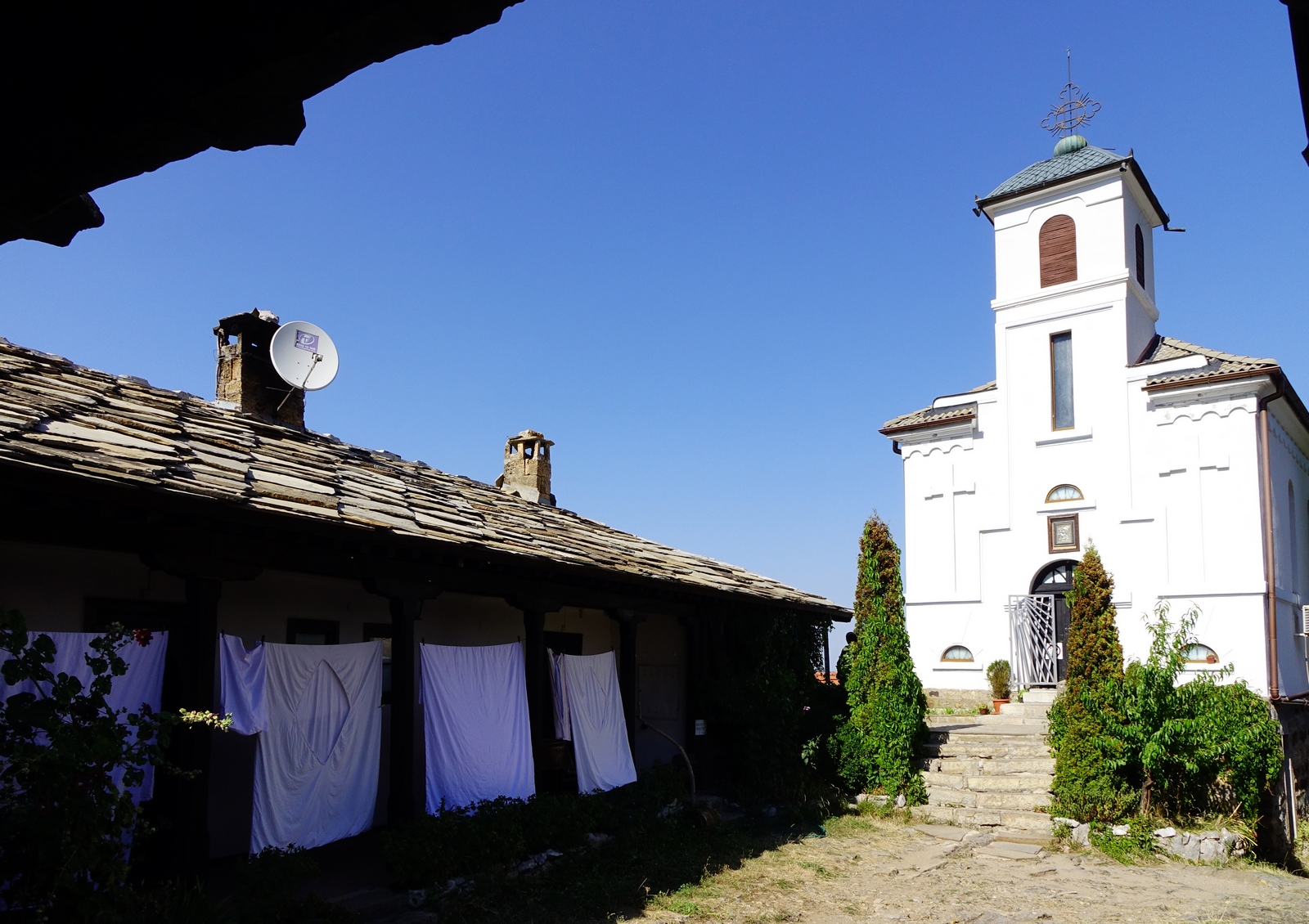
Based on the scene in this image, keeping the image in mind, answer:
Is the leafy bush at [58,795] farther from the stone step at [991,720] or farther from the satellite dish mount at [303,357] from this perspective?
the stone step at [991,720]

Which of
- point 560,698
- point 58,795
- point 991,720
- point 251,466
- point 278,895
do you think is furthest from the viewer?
point 991,720

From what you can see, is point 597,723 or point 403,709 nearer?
point 403,709

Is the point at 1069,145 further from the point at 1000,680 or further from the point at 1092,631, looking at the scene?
the point at 1092,631

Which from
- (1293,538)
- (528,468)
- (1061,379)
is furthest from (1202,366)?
(528,468)

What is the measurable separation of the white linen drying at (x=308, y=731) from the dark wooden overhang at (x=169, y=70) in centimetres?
636

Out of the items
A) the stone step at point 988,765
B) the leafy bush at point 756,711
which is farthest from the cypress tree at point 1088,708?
the leafy bush at point 756,711

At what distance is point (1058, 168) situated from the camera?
77.3 ft

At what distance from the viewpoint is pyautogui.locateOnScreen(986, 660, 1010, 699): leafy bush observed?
21.1m

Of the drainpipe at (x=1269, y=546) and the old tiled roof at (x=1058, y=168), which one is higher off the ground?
the old tiled roof at (x=1058, y=168)

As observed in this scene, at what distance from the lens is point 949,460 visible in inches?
928

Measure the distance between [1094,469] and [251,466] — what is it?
61.1 feet

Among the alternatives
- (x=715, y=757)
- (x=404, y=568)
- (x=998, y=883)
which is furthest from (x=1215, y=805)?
(x=404, y=568)

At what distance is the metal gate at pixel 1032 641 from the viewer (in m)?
21.2

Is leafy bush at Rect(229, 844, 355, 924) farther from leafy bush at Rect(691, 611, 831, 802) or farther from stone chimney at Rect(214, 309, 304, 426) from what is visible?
leafy bush at Rect(691, 611, 831, 802)
